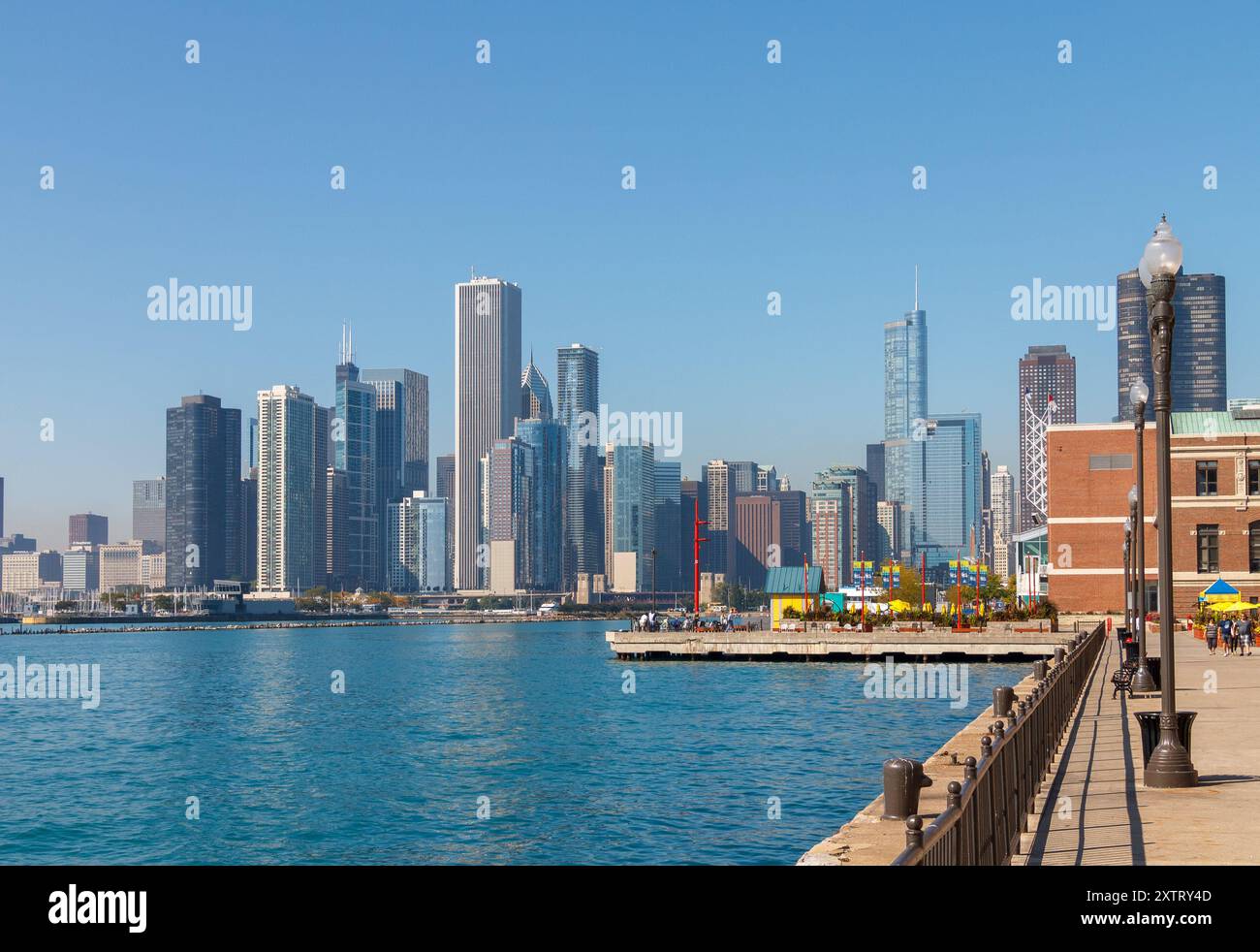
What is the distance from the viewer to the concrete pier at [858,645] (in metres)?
83.6

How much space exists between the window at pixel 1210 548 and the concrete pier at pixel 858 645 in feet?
41.0

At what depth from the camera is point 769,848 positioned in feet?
83.7

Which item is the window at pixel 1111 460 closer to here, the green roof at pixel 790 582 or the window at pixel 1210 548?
the window at pixel 1210 548

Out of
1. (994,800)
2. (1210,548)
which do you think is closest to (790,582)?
(1210,548)

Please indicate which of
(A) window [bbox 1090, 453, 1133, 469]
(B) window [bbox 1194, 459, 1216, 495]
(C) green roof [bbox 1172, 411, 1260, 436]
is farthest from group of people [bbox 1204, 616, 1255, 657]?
(A) window [bbox 1090, 453, 1133, 469]

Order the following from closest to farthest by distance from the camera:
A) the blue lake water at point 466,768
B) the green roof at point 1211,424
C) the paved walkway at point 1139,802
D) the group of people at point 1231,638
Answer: the paved walkway at point 1139,802, the blue lake water at point 466,768, the group of people at point 1231,638, the green roof at point 1211,424

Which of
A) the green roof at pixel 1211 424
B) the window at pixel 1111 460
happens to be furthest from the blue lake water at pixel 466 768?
the green roof at pixel 1211 424

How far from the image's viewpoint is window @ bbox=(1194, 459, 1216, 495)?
306 feet

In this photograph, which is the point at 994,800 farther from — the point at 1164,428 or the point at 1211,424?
the point at 1211,424

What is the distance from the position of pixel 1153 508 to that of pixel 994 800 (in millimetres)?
89147

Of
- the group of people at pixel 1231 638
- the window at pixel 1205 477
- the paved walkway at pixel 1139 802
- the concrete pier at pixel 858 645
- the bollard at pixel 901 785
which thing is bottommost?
the concrete pier at pixel 858 645

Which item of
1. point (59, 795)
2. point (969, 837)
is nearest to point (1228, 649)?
point (59, 795)

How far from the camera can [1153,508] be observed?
94500 millimetres
